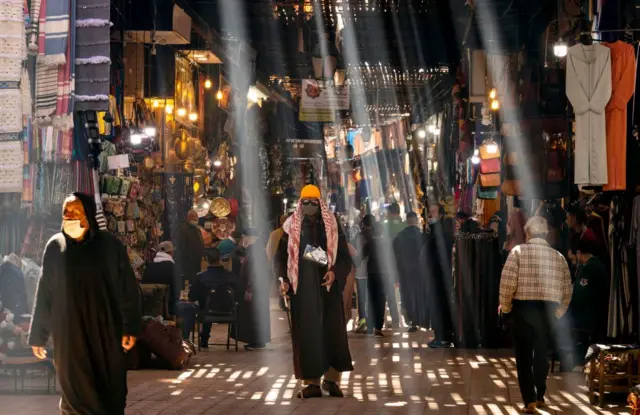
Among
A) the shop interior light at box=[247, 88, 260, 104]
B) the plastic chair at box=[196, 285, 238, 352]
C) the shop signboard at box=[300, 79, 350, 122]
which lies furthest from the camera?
A: the shop interior light at box=[247, 88, 260, 104]

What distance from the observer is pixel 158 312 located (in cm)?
1645

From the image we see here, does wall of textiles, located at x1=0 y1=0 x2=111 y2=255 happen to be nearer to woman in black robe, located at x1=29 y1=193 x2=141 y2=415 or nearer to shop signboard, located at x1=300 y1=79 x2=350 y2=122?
woman in black robe, located at x1=29 y1=193 x2=141 y2=415

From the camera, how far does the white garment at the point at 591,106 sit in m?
12.7

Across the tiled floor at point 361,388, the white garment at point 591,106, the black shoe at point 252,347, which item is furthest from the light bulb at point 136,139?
the white garment at point 591,106

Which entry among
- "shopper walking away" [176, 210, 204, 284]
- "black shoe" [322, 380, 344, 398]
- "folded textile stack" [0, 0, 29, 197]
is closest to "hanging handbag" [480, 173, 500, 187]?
"shopper walking away" [176, 210, 204, 284]

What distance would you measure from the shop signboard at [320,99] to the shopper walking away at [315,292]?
18.3 meters

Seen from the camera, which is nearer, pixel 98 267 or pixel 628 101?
pixel 98 267

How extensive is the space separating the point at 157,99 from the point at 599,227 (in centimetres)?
992

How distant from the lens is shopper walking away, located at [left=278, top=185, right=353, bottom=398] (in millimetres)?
12531

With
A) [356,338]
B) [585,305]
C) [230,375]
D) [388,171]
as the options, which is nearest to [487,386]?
[585,305]

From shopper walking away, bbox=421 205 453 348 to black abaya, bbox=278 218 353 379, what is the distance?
564 centimetres

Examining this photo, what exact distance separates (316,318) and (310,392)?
2.34 feet

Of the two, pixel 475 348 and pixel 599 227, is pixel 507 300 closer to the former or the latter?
pixel 599 227

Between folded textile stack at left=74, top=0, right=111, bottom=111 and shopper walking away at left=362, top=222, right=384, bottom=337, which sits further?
shopper walking away at left=362, top=222, right=384, bottom=337
